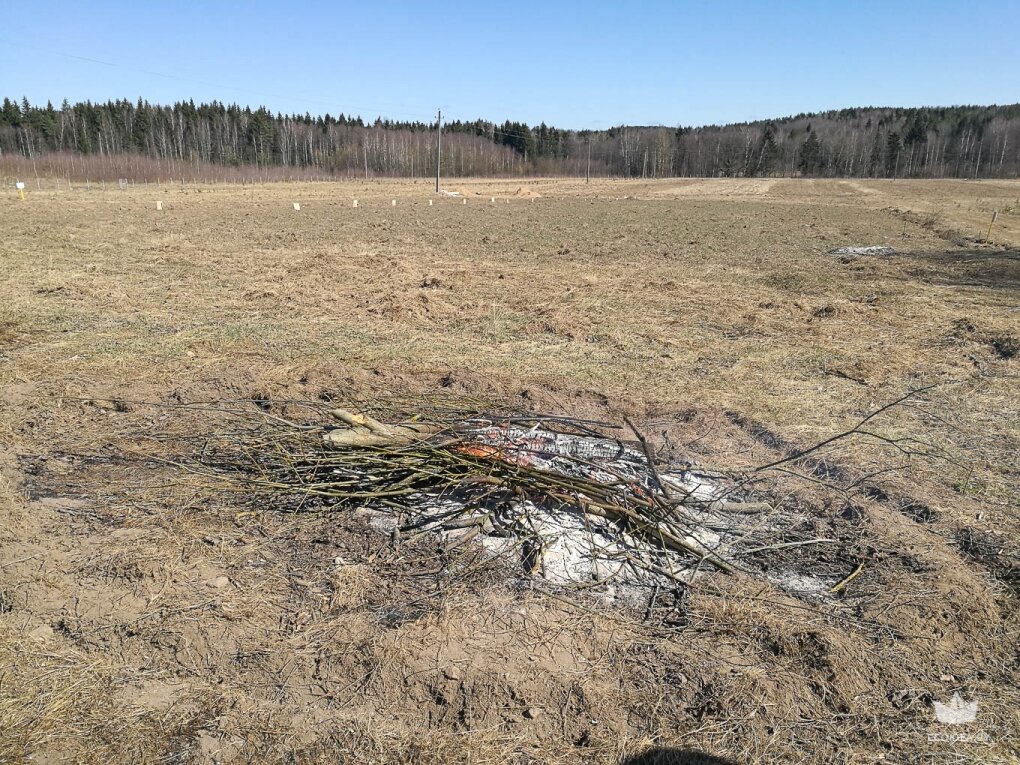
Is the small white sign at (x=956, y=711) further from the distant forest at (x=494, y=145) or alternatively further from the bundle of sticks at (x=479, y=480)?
the distant forest at (x=494, y=145)

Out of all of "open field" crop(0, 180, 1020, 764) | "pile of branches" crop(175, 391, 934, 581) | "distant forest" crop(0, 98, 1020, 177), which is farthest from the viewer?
"distant forest" crop(0, 98, 1020, 177)

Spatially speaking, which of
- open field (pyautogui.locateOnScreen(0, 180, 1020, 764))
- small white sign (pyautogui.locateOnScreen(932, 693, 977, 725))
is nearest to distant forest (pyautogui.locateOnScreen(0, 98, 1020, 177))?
open field (pyautogui.locateOnScreen(0, 180, 1020, 764))

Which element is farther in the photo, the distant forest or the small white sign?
the distant forest

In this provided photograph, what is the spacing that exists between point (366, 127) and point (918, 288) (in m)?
120

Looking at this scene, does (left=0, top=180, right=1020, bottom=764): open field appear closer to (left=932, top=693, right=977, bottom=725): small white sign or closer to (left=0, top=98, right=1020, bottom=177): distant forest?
(left=932, top=693, right=977, bottom=725): small white sign

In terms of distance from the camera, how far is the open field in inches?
109

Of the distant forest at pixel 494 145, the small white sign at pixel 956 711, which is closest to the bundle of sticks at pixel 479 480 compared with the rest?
the small white sign at pixel 956 711

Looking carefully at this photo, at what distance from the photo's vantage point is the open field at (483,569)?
2773 millimetres

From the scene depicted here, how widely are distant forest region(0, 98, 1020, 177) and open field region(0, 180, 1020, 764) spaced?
77.9 m

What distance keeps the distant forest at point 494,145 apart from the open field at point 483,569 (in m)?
77.9

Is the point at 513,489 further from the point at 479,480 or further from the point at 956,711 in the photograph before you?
the point at 956,711

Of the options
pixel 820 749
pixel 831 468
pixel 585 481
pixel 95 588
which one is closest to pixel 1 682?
pixel 95 588

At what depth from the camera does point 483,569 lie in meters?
3.79

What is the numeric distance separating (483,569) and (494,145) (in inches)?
5120
